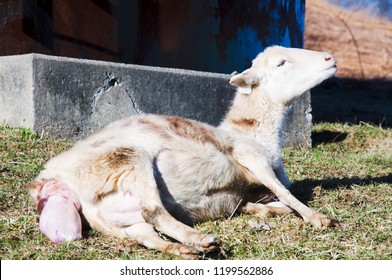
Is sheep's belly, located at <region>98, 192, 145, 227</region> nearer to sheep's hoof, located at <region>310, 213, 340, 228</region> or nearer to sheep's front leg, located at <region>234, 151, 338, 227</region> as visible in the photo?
sheep's front leg, located at <region>234, 151, 338, 227</region>

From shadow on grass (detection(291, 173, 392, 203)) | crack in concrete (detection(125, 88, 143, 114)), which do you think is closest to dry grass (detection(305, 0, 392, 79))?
crack in concrete (detection(125, 88, 143, 114))

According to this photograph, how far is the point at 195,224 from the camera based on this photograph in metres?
4.58

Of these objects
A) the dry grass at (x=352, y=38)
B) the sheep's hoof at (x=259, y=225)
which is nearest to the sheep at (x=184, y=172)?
the sheep's hoof at (x=259, y=225)

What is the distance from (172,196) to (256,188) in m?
0.77

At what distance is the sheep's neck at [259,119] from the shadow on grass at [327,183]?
1.38 ft

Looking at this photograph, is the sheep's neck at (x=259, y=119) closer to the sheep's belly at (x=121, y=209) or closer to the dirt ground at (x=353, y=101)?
the sheep's belly at (x=121, y=209)

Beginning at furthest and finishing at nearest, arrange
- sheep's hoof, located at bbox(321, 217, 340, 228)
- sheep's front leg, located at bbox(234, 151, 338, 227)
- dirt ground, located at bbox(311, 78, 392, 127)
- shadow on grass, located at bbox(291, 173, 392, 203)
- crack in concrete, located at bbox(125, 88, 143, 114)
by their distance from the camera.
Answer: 1. dirt ground, located at bbox(311, 78, 392, 127)
2. crack in concrete, located at bbox(125, 88, 143, 114)
3. shadow on grass, located at bbox(291, 173, 392, 203)
4. sheep's front leg, located at bbox(234, 151, 338, 227)
5. sheep's hoof, located at bbox(321, 217, 340, 228)

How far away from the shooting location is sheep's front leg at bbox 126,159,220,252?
3.94 metres

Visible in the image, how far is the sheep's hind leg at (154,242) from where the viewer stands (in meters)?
3.76

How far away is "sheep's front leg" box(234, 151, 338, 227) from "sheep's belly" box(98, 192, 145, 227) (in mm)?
980

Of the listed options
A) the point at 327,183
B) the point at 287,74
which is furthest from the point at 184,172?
the point at 327,183

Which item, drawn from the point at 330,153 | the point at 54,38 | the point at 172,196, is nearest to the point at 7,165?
the point at 172,196

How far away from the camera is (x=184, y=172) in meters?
4.50

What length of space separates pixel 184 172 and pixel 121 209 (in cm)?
52
